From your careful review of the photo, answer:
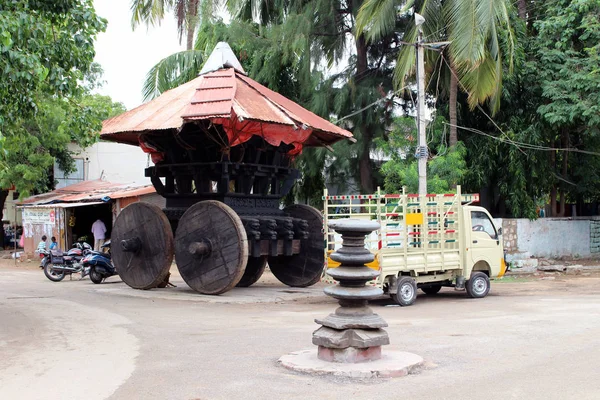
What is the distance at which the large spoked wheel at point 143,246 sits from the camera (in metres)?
14.8

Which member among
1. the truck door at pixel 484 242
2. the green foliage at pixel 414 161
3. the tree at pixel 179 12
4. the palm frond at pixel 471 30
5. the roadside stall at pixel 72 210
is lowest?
the truck door at pixel 484 242

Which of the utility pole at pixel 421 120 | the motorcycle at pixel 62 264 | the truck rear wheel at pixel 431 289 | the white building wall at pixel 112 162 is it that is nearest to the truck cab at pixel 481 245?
the truck rear wheel at pixel 431 289

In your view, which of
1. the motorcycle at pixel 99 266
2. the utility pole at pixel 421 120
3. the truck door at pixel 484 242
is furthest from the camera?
the motorcycle at pixel 99 266

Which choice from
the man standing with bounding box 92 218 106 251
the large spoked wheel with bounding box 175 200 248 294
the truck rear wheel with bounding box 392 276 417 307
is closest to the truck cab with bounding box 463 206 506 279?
the truck rear wheel with bounding box 392 276 417 307

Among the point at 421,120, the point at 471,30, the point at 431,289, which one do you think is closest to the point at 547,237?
Answer: the point at 471,30

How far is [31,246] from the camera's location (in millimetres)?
27969

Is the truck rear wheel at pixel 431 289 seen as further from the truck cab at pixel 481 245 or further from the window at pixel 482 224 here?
the window at pixel 482 224

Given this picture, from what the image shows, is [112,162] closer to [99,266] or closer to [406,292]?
[99,266]

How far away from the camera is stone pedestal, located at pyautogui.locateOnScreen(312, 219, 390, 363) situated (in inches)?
282

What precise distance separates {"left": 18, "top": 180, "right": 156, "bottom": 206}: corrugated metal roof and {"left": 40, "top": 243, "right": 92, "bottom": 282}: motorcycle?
546 cm

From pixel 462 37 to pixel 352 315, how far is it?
13.7 meters

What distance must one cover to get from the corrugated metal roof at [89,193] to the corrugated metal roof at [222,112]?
29.9 ft

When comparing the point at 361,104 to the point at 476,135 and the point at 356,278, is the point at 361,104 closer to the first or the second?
the point at 476,135

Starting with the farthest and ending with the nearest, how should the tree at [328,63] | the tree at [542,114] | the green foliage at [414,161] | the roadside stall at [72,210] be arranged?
the roadside stall at [72,210] < the tree at [328,63] < the tree at [542,114] < the green foliage at [414,161]
